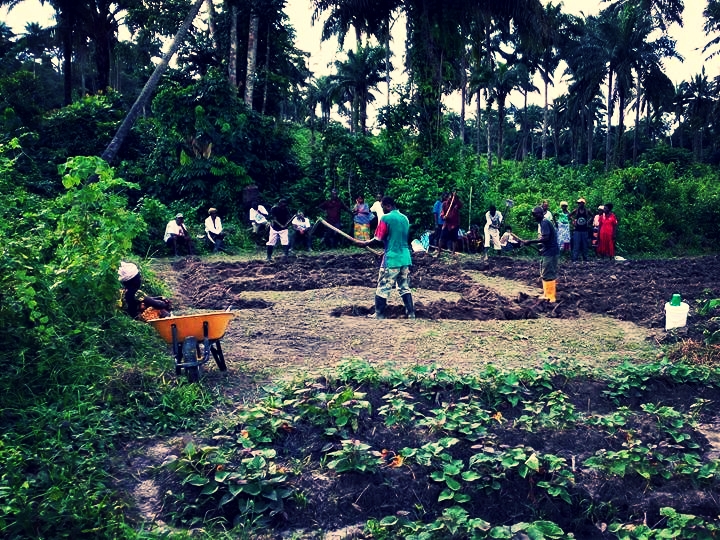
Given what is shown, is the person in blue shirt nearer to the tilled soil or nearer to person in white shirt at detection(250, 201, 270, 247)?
the tilled soil

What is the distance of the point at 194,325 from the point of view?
6.01 meters

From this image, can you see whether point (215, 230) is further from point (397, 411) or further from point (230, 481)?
point (230, 481)

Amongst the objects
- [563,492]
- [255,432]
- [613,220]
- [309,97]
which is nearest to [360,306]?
[255,432]

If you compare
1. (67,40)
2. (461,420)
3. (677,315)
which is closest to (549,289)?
(677,315)

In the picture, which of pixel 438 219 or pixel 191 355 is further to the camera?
pixel 438 219

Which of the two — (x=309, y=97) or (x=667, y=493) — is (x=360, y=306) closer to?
(x=667, y=493)

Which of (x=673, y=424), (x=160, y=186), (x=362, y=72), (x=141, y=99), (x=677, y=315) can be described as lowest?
(x=673, y=424)

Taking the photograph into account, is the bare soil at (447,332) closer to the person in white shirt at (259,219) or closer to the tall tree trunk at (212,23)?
the person in white shirt at (259,219)

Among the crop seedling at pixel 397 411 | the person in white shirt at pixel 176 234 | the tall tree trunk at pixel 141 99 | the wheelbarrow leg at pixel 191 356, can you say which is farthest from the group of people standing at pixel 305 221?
the crop seedling at pixel 397 411

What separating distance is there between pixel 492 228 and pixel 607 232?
3062 mm

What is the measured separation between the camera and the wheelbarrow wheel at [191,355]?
581 cm

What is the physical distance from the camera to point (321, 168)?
67.8 feet

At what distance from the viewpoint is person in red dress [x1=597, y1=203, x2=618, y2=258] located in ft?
57.4

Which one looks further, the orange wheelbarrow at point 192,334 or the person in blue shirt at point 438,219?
the person in blue shirt at point 438,219
